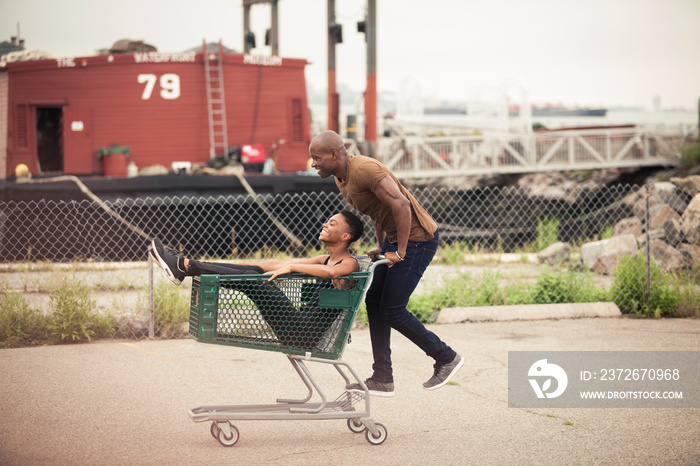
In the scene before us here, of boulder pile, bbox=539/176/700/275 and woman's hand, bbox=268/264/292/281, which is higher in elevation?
woman's hand, bbox=268/264/292/281

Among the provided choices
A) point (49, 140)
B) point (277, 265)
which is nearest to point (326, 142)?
point (277, 265)

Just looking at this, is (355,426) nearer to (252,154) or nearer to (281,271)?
(281,271)

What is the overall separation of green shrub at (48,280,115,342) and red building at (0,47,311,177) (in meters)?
9.30

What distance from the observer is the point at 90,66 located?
16094 millimetres

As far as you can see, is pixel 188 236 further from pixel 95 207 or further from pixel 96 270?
pixel 96 270

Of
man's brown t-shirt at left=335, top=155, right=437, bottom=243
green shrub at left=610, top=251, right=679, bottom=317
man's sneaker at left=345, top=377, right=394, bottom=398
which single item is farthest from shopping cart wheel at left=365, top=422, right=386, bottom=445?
green shrub at left=610, top=251, right=679, bottom=317

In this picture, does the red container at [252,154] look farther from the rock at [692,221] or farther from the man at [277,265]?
the man at [277,265]

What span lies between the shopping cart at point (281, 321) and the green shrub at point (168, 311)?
3.20 meters

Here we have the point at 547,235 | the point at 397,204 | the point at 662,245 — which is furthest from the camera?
the point at 547,235

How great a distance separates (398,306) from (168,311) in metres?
3.42

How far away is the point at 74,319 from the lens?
23.6 ft

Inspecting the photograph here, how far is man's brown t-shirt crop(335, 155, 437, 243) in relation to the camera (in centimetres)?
454

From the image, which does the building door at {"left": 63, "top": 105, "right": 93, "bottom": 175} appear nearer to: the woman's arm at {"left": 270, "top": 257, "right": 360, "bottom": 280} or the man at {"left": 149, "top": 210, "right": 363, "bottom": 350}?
the man at {"left": 149, "top": 210, "right": 363, "bottom": 350}

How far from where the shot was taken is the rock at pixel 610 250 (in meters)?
11.2
